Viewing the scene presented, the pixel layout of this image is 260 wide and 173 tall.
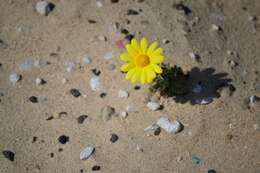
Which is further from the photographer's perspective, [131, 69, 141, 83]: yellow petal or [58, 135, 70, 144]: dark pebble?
[58, 135, 70, 144]: dark pebble

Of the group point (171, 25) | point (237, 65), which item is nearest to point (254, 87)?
point (237, 65)

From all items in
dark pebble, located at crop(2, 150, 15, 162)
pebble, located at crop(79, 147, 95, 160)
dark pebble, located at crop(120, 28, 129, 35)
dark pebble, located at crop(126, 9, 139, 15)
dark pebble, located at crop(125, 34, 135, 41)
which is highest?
dark pebble, located at crop(126, 9, 139, 15)

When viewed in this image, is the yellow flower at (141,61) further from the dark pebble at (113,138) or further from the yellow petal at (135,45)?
the dark pebble at (113,138)

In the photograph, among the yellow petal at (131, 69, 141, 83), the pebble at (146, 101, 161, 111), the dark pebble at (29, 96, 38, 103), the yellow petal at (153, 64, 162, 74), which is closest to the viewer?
the yellow petal at (153, 64, 162, 74)

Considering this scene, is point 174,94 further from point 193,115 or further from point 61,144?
point 61,144

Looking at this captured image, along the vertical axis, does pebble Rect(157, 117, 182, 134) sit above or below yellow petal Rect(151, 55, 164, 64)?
below

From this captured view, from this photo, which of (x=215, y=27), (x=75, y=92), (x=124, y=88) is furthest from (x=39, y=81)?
(x=215, y=27)

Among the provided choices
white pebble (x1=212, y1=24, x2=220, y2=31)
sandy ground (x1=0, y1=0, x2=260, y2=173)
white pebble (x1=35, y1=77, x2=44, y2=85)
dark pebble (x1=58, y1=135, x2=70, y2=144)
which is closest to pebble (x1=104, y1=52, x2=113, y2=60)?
sandy ground (x1=0, y1=0, x2=260, y2=173)

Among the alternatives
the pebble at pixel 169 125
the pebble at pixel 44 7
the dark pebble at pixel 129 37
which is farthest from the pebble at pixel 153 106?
the pebble at pixel 44 7

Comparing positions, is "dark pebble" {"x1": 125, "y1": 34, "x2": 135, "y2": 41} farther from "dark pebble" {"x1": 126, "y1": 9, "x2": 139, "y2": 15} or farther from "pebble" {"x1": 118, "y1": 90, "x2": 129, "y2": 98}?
"pebble" {"x1": 118, "y1": 90, "x2": 129, "y2": 98}
